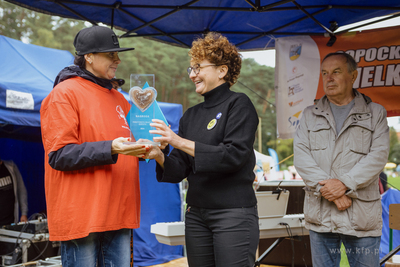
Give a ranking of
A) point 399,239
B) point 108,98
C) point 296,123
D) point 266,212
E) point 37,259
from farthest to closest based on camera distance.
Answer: point 399,239
point 37,259
point 296,123
point 266,212
point 108,98

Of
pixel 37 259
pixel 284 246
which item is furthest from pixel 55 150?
pixel 284 246

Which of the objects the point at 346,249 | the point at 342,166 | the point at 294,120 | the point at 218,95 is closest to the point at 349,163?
the point at 342,166

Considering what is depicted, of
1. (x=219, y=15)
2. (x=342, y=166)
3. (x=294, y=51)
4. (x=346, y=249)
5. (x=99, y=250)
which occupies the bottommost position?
(x=346, y=249)

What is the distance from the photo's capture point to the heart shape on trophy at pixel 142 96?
173cm

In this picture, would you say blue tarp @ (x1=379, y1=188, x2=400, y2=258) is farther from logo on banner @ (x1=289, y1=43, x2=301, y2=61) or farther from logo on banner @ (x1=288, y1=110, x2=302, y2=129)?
logo on banner @ (x1=289, y1=43, x2=301, y2=61)

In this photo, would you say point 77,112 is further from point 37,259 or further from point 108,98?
A: point 37,259

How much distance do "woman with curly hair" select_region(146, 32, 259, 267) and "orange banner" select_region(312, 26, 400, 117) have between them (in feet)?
6.99

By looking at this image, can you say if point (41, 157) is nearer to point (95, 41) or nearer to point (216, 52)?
point (95, 41)

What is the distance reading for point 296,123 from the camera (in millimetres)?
3988

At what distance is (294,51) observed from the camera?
404cm

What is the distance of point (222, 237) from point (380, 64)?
2.75 meters

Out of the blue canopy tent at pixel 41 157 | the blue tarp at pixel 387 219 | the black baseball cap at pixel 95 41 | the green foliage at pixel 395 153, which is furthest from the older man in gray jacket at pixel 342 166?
the green foliage at pixel 395 153

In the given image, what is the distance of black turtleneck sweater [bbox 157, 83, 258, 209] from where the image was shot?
175cm

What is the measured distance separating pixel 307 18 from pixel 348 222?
2.23m
